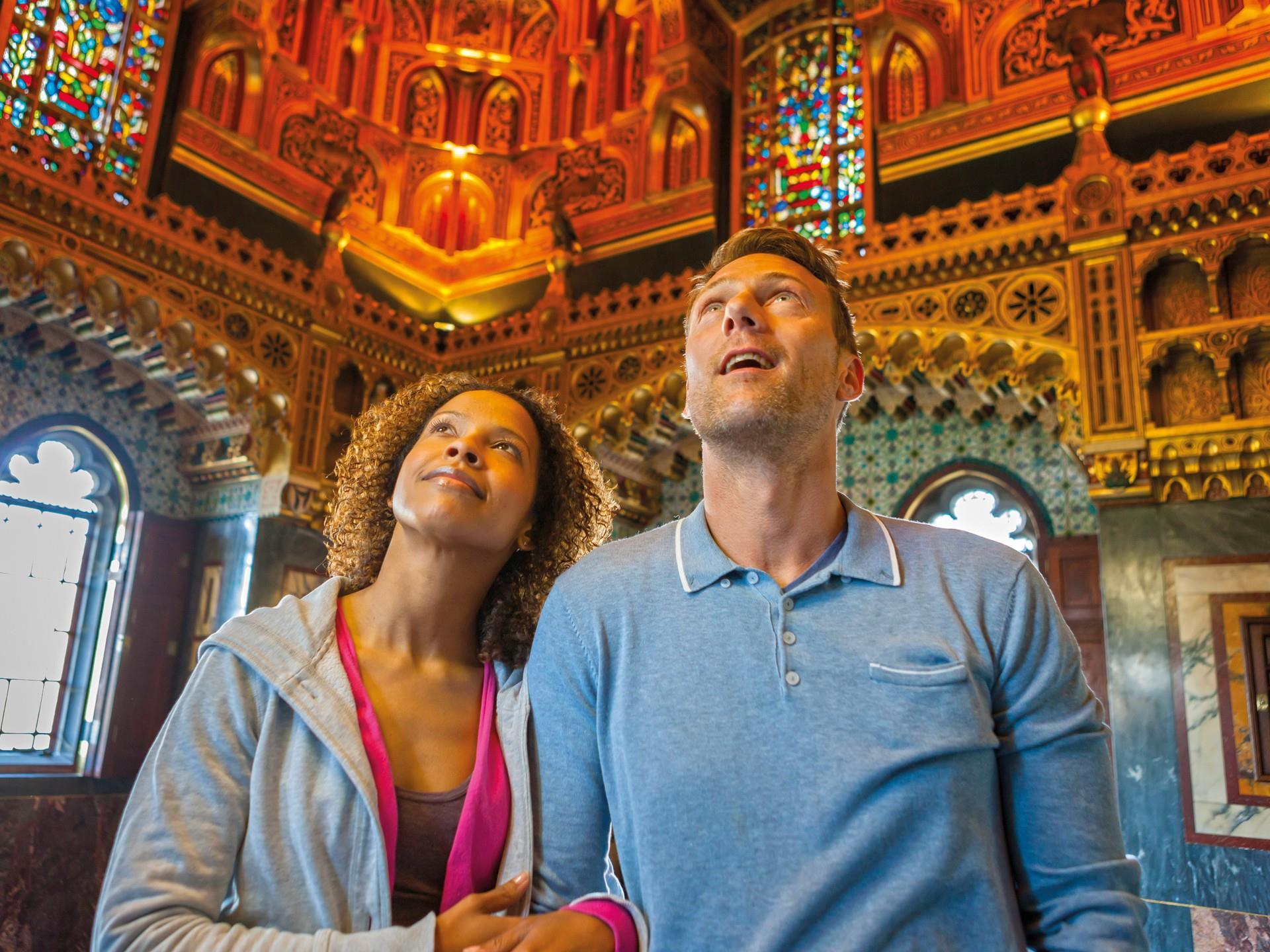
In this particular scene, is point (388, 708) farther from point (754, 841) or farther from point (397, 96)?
point (397, 96)

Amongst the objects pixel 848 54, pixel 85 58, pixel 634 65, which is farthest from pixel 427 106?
pixel 848 54

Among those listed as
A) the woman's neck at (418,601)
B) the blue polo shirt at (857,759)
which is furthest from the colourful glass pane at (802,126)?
the blue polo shirt at (857,759)

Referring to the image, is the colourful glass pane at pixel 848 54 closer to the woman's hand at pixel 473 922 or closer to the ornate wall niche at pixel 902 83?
the ornate wall niche at pixel 902 83

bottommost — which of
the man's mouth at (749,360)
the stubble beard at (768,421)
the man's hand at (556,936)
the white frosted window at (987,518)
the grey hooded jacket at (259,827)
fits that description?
the man's hand at (556,936)

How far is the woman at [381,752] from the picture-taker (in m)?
1.31

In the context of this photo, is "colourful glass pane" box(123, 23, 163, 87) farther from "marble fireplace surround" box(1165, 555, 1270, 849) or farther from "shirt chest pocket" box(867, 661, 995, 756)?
"marble fireplace surround" box(1165, 555, 1270, 849)

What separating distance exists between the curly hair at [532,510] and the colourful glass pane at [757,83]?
21.3 ft

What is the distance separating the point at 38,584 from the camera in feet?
21.3

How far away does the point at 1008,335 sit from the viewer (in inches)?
222

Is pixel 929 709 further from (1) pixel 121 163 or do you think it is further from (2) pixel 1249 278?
(1) pixel 121 163

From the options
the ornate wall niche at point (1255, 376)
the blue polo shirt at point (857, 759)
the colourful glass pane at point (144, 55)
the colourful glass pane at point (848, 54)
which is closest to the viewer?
the blue polo shirt at point (857, 759)

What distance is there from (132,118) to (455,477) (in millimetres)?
6343

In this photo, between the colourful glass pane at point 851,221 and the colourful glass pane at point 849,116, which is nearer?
the colourful glass pane at point 851,221

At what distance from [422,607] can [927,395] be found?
5.99m
